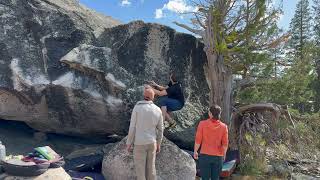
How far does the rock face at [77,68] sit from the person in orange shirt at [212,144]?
3519 millimetres

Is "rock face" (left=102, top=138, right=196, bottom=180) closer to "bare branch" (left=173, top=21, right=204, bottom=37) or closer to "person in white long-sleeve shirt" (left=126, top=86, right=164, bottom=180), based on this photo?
"person in white long-sleeve shirt" (left=126, top=86, right=164, bottom=180)

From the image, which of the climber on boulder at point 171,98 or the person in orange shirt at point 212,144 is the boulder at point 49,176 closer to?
the person in orange shirt at point 212,144

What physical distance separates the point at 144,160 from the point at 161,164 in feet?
5.43

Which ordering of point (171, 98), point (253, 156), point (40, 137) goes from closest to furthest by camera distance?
point (171, 98)
point (253, 156)
point (40, 137)

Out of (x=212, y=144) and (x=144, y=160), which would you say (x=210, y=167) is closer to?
(x=212, y=144)

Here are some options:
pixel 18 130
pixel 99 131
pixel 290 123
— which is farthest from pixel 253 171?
pixel 18 130

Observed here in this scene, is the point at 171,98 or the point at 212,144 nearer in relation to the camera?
the point at 212,144

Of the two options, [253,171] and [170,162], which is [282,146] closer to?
[253,171]

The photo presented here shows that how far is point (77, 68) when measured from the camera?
10234mm

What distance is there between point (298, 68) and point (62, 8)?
698 cm

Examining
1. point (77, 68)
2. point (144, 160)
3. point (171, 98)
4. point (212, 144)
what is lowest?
point (144, 160)

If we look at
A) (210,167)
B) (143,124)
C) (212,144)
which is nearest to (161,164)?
(210,167)

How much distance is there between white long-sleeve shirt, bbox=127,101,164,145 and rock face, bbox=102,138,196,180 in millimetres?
1613

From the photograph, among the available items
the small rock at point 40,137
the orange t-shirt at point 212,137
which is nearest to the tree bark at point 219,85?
the orange t-shirt at point 212,137
